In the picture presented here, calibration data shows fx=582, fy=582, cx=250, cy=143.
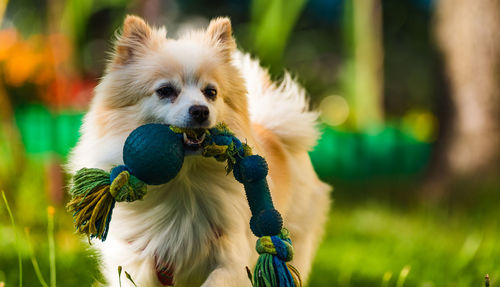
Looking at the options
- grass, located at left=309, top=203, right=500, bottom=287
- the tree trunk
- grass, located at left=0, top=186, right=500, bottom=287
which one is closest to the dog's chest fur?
grass, located at left=0, top=186, right=500, bottom=287

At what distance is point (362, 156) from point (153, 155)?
607 centimetres

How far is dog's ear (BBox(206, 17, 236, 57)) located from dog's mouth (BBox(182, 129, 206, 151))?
2.11 ft

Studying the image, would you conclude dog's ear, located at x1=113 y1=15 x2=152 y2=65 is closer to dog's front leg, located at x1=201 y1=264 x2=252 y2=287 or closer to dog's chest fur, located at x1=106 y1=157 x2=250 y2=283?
dog's chest fur, located at x1=106 y1=157 x2=250 y2=283

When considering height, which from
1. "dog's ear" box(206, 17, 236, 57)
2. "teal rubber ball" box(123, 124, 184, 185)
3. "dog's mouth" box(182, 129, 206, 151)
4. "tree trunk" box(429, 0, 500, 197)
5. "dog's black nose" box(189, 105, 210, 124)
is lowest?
"teal rubber ball" box(123, 124, 184, 185)

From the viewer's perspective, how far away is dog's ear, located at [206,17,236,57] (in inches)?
120

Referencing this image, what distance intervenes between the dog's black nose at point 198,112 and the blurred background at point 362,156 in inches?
30.1

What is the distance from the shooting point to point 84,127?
9.61ft

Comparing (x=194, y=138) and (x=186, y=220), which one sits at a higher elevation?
(x=194, y=138)

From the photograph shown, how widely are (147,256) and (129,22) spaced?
3.75ft

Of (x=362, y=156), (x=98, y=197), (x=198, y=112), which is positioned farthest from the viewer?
(x=362, y=156)

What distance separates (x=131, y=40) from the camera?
2.90 meters

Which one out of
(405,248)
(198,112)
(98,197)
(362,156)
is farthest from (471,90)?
(98,197)

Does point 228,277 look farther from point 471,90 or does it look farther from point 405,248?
point 471,90

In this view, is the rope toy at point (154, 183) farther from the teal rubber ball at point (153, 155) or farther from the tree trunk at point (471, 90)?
the tree trunk at point (471, 90)
